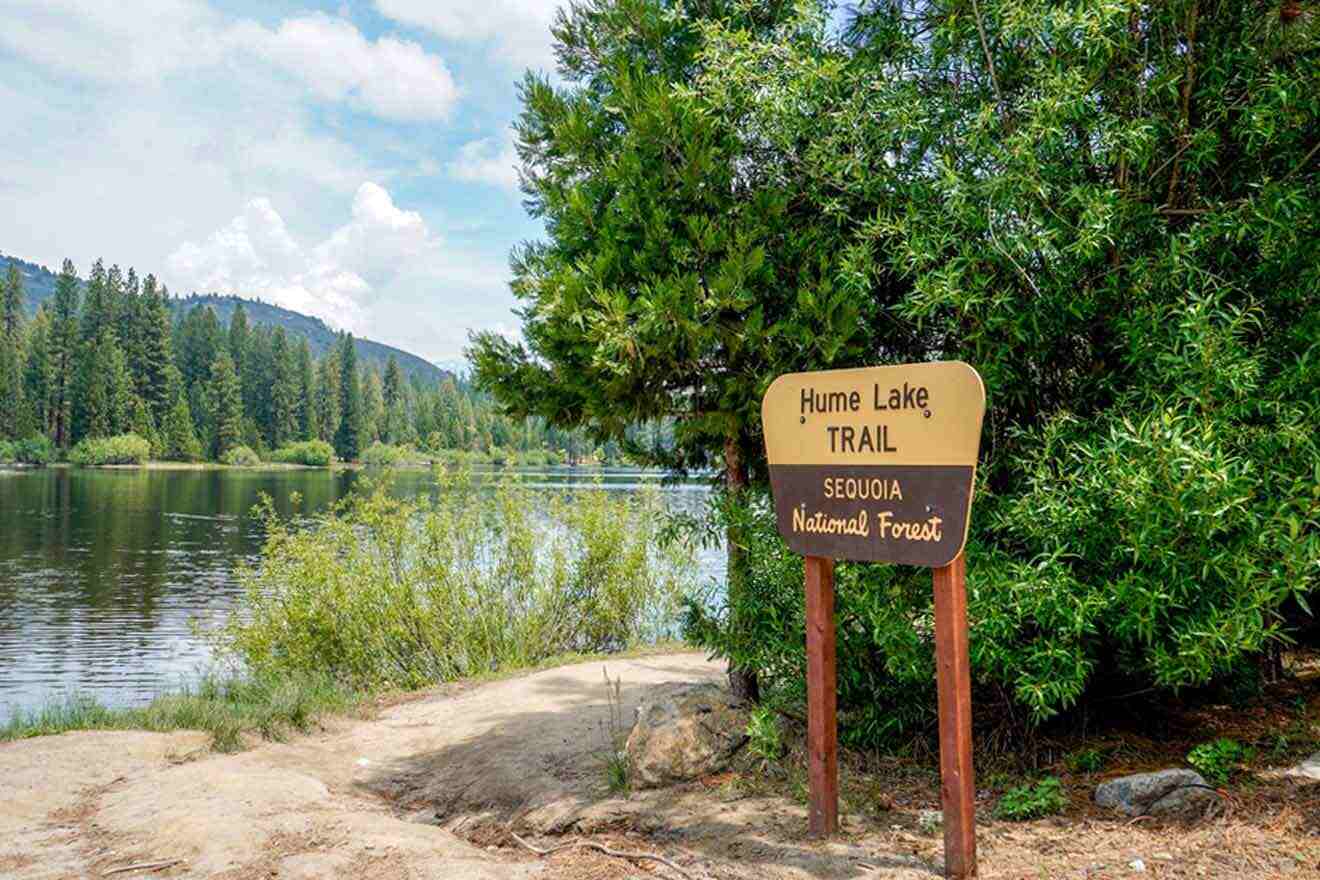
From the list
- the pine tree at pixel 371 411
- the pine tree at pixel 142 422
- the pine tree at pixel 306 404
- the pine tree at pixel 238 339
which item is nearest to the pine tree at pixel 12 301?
the pine tree at pixel 238 339

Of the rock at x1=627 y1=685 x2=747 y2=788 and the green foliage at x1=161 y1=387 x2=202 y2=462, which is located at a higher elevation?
the green foliage at x1=161 y1=387 x2=202 y2=462

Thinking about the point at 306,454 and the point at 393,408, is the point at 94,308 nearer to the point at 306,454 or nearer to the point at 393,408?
the point at 306,454

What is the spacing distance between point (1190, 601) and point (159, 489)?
6133 cm

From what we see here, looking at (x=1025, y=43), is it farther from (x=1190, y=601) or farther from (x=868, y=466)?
(x=1190, y=601)

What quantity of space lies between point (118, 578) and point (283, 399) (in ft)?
229

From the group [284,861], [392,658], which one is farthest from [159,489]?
[284,861]

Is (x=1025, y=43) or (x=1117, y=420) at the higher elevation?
(x=1025, y=43)

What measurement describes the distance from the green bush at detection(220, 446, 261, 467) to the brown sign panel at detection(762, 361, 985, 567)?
3449 inches

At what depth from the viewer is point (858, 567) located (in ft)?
16.2

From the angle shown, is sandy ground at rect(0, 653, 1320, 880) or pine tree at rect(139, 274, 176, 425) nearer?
sandy ground at rect(0, 653, 1320, 880)

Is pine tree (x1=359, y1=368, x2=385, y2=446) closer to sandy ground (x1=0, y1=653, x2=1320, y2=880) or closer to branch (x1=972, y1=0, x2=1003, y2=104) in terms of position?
sandy ground (x1=0, y1=653, x2=1320, y2=880)

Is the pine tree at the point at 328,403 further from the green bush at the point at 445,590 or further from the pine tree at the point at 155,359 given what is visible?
the green bush at the point at 445,590

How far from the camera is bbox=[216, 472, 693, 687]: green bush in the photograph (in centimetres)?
1105

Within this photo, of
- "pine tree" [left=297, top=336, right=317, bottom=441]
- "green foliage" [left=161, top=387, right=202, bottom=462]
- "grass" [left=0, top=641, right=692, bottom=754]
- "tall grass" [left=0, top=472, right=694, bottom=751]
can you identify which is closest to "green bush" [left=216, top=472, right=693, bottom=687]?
"tall grass" [left=0, top=472, right=694, bottom=751]
